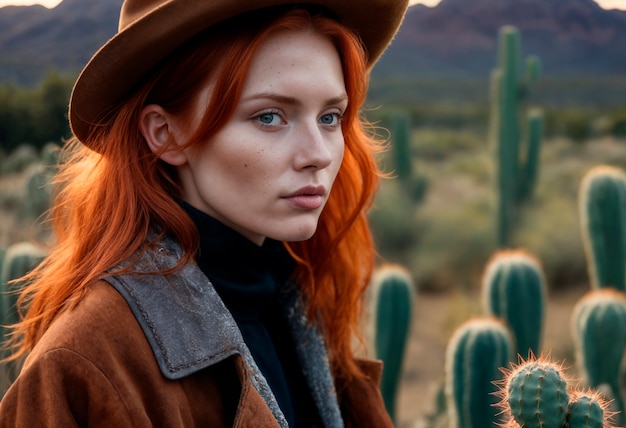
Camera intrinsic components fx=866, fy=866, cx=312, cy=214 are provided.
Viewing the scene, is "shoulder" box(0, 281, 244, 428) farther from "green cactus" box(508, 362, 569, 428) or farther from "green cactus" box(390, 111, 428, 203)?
"green cactus" box(390, 111, 428, 203)

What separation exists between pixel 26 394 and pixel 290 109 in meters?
0.71

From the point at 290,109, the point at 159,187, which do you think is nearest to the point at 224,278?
the point at 159,187

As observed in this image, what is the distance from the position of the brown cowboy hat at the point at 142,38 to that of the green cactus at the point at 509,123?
6.52m

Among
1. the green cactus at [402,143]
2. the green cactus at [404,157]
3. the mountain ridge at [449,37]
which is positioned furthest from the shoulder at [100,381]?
the green cactus at [402,143]

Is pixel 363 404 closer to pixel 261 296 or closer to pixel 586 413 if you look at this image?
pixel 261 296

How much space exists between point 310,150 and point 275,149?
7 cm

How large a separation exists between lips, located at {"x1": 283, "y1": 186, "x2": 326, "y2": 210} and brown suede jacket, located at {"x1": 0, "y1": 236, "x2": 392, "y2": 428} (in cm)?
26

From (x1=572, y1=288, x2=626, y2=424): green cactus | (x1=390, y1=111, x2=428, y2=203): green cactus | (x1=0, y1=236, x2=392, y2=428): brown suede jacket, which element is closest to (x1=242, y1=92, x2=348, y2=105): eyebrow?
(x1=0, y1=236, x2=392, y2=428): brown suede jacket

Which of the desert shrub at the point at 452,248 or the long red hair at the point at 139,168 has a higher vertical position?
the desert shrub at the point at 452,248

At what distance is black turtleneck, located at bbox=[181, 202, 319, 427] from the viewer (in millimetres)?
1739

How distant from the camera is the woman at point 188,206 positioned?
4.94ft

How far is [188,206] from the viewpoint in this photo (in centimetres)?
174

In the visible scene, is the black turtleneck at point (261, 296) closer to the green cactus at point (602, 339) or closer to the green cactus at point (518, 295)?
the green cactus at point (602, 339)

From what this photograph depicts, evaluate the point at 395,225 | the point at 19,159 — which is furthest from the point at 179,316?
the point at 395,225
